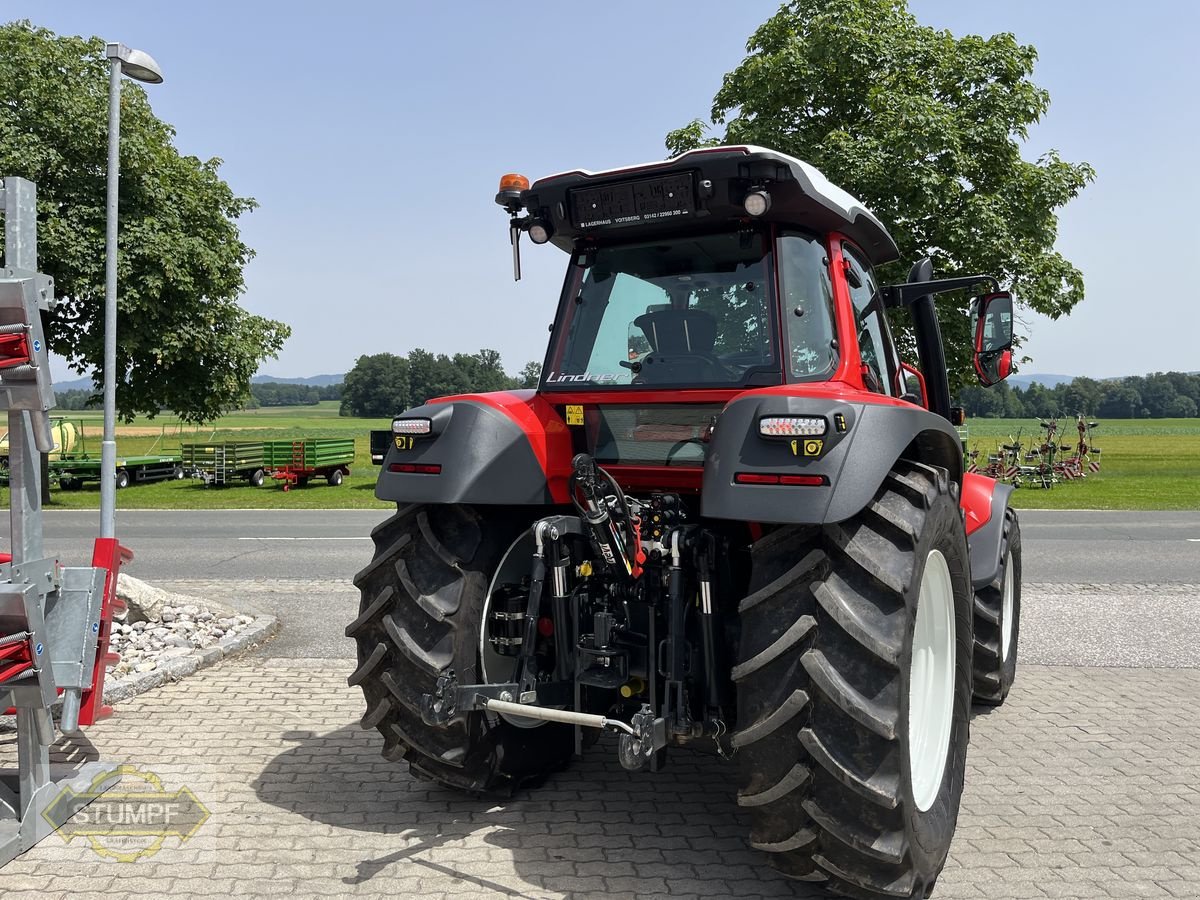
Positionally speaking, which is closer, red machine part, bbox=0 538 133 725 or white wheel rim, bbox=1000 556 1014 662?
red machine part, bbox=0 538 133 725

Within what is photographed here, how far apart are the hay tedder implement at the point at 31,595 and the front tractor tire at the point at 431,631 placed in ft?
3.62

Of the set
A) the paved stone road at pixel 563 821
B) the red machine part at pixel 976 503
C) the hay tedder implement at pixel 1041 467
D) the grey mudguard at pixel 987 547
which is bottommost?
the paved stone road at pixel 563 821

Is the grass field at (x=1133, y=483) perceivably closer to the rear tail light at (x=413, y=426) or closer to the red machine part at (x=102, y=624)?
the rear tail light at (x=413, y=426)

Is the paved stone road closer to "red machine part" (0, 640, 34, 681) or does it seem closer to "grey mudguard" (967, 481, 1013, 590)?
"red machine part" (0, 640, 34, 681)

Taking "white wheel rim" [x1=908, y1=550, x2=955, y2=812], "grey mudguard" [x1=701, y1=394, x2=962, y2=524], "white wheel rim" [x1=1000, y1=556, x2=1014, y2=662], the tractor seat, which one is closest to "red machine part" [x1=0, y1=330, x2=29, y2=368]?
the tractor seat

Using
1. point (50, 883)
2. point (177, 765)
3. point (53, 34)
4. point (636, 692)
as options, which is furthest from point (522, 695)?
point (53, 34)

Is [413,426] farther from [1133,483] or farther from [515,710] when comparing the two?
[1133,483]

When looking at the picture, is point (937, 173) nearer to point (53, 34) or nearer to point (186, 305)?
point (186, 305)

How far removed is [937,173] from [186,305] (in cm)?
1692

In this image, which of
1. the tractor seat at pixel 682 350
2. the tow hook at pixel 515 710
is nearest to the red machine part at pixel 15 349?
the tow hook at pixel 515 710

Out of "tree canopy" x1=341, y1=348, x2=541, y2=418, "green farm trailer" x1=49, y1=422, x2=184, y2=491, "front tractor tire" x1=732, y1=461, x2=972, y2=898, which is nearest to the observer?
"front tractor tire" x1=732, y1=461, x2=972, y2=898

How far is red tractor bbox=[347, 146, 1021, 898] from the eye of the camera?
9.58 feet

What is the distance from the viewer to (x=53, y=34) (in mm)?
23719

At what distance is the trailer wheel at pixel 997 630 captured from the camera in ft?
17.0
